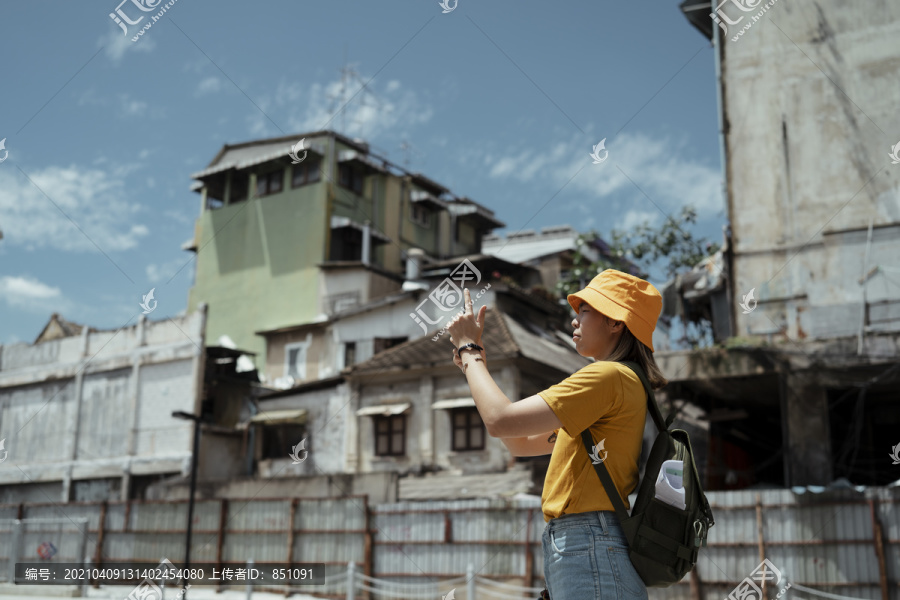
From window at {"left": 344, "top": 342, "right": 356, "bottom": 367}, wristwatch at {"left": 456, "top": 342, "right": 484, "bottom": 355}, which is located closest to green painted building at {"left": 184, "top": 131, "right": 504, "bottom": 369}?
window at {"left": 344, "top": 342, "right": 356, "bottom": 367}

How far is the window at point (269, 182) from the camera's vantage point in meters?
38.5

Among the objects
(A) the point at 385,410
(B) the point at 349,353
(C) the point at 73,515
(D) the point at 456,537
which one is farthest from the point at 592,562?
(B) the point at 349,353

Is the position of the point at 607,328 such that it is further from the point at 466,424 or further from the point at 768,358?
the point at 466,424

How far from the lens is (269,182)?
1526 inches

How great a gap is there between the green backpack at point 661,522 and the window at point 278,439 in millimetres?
27115

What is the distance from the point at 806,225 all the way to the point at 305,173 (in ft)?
76.4

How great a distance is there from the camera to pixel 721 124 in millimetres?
20766

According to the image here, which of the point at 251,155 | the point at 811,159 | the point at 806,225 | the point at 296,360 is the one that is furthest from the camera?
the point at 251,155

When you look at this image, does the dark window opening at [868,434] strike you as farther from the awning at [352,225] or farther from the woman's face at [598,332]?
the awning at [352,225]

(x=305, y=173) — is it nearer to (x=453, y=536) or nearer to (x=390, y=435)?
(x=390, y=435)

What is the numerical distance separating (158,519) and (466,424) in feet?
29.5

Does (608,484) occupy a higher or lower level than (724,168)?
lower

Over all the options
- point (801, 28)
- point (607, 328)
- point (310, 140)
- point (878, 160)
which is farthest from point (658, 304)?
point (310, 140)

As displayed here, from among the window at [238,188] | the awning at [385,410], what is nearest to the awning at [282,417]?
the awning at [385,410]
